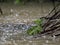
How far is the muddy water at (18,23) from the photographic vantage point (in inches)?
222

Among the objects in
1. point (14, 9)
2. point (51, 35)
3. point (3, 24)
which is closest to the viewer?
point (51, 35)

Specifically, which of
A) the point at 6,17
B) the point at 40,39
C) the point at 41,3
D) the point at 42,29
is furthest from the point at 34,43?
the point at 41,3

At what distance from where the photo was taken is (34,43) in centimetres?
554

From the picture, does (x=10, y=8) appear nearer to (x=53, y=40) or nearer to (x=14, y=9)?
(x=14, y=9)

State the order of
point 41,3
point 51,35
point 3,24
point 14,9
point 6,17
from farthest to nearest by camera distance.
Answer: point 41,3 → point 14,9 → point 6,17 → point 3,24 → point 51,35

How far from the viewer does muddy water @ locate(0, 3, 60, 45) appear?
565cm

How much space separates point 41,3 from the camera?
11406 millimetres

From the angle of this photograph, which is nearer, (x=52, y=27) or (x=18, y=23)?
(x=52, y=27)

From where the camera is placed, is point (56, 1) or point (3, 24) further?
point (56, 1)

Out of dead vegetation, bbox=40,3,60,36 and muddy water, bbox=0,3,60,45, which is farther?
dead vegetation, bbox=40,3,60,36

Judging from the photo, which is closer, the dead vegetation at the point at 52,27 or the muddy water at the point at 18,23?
the muddy water at the point at 18,23

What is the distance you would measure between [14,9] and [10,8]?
27 centimetres

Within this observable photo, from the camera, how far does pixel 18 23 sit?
7391 millimetres

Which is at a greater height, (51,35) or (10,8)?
(10,8)
